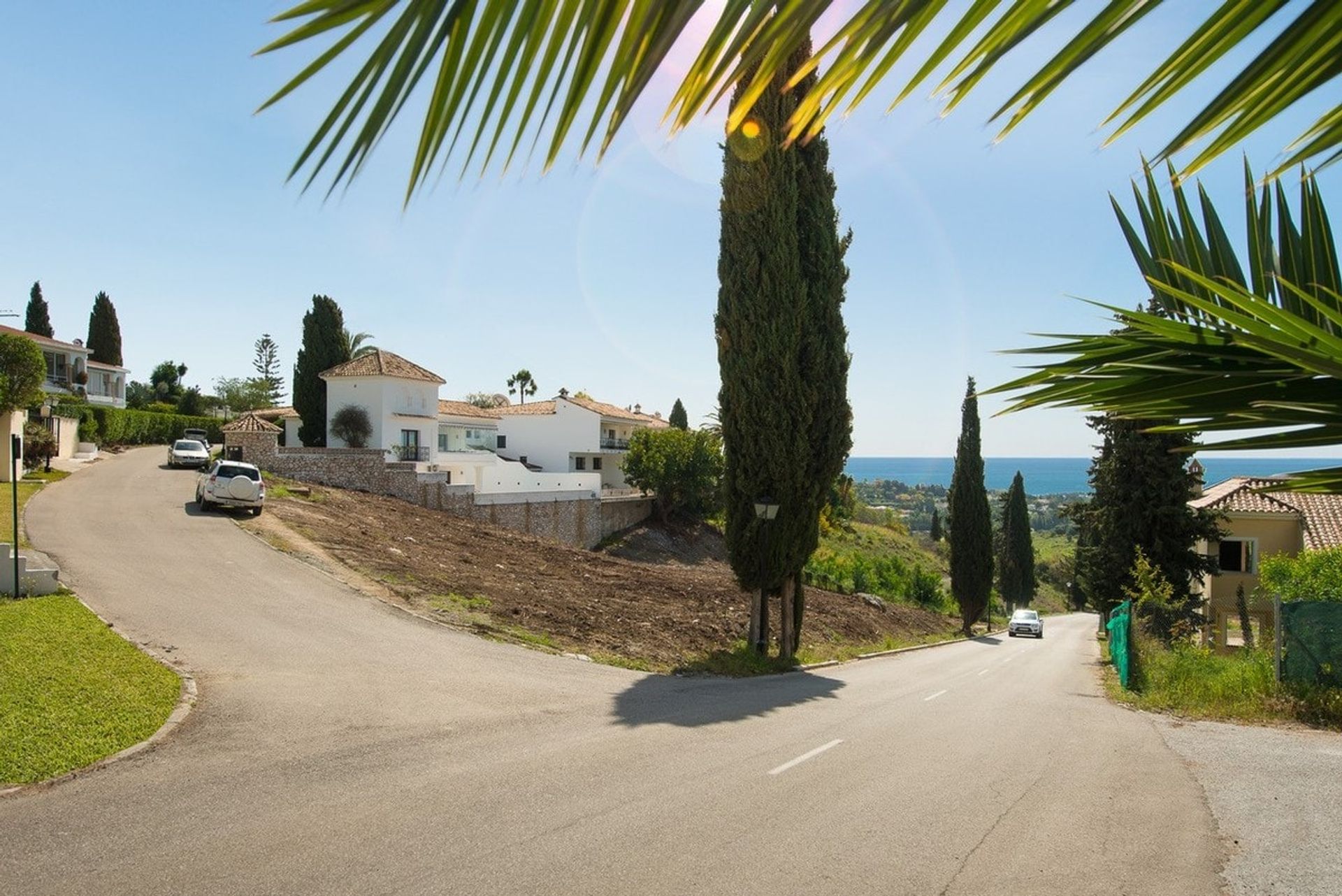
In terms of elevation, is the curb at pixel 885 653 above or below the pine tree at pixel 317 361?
below

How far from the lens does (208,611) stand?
47.6 ft

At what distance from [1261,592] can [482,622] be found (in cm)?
1961

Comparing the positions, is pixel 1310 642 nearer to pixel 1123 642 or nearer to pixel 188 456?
pixel 1123 642

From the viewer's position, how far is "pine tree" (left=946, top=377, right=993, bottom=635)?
140 feet

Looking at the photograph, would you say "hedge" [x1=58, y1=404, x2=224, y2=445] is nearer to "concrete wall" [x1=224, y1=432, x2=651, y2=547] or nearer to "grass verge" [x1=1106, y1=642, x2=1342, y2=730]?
"concrete wall" [x1=224, y1=432, x2=651, y2=547]

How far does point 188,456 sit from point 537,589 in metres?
22.9

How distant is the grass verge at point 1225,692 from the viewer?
39.4 feet

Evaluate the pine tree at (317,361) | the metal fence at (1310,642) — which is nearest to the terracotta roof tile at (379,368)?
the pine tree at (317,361)

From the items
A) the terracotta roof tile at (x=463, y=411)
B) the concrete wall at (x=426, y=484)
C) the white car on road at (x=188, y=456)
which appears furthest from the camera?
the terracotta roof tile at (x=463, y=411)

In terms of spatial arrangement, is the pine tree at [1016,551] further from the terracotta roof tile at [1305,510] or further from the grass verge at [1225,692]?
the grass verge at [1225,692]

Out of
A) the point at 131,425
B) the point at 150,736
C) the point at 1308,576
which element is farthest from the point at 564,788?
the point at 131,425

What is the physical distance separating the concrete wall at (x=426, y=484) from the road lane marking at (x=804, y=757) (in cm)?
2583

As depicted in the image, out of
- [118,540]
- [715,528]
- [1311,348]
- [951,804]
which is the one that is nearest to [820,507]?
[951,804]

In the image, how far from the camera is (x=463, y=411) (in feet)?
173
